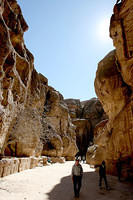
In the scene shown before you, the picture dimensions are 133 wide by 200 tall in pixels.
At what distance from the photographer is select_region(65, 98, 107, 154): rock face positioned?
4426 cm

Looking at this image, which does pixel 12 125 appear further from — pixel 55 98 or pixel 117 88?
pixel 55 98

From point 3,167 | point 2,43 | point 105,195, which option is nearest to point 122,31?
point 2,43

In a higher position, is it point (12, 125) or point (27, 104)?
point (27, 104)

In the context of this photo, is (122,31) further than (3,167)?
Yes

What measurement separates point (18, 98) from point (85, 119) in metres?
35.8

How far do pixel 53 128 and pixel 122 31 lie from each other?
782 inches

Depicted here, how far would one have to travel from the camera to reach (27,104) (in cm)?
1641

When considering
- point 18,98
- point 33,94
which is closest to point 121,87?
point 18,98

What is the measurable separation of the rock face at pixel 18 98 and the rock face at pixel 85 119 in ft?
67.3

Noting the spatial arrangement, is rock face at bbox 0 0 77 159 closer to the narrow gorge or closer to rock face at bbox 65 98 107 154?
the narrow gorge

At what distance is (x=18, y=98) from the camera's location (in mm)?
12766

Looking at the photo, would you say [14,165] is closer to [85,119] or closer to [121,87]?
[121,87]

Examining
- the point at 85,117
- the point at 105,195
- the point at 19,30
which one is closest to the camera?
the point at 105,195

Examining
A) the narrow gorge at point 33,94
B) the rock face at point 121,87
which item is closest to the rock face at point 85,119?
the narrow gorge at point 33,94
